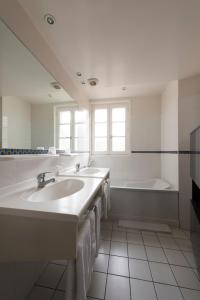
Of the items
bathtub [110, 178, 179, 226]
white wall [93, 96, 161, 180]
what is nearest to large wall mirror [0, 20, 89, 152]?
bathtub [110, 178, 179, 226]

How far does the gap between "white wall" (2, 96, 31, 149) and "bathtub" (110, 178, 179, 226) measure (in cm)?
156

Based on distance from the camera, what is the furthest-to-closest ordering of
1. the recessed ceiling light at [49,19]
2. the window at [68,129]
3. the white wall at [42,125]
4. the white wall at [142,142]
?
the white wall at [142,142]
the window at [68,129]
the white wall at [42,125]
the recessed ceiling light at [49,19]

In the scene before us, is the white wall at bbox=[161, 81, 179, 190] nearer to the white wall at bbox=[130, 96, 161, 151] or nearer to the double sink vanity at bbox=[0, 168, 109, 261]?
the white wall at bbox=[130, 96, 161, 151]

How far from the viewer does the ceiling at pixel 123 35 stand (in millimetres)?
941

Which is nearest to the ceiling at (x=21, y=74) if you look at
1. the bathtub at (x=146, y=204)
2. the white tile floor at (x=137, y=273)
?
the white tile floor at (x=137, y=273)

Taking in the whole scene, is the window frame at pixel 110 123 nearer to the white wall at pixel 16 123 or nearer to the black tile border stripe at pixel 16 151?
the black tile border stripe at pixel 16 151

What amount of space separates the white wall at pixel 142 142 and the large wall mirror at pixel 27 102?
155 centimetres

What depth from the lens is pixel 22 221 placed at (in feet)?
2.00

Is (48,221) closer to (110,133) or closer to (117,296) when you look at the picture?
(117,296)

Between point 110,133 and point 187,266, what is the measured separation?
2.31 metres

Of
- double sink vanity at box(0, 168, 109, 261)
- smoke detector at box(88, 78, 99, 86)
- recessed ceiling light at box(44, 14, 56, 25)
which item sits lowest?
double sink vanity at box(0, 168, 109, 261)

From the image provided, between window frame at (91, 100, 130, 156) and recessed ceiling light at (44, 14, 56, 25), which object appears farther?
window frame at (91, 100, 130, 156)

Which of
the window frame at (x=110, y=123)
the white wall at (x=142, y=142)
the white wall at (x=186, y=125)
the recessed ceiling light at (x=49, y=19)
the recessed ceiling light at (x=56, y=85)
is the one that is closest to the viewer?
the recessed ceiling light at (x=49, y=19)

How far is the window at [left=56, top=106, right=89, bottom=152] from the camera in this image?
159 cm
